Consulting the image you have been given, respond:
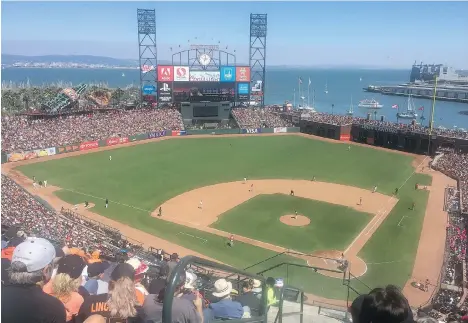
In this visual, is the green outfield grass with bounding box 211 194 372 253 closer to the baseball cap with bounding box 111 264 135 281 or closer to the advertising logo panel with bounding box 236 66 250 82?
the baseball cap with bounding box 111 264 135 281

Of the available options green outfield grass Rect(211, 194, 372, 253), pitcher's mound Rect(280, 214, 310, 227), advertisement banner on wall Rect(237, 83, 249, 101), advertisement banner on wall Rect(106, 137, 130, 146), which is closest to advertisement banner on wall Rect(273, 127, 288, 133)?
advertisement banner on wall Rect(237, 83, 249, 101)

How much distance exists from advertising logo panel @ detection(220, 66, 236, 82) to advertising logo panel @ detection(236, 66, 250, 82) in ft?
2.15

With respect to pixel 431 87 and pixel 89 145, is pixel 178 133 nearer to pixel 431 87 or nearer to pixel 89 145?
pixel 89 145

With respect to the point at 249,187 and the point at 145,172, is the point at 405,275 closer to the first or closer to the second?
the point at 249,187

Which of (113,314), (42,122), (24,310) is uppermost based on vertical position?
(24,310)

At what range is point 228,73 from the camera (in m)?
57.8

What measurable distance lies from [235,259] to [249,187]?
1283 centimetres

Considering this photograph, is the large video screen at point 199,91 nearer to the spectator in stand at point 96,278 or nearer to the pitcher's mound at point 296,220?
the pitcher's mound at point 296,220

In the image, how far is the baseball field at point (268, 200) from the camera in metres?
22.2

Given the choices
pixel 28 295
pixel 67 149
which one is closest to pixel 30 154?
pixel 67 149

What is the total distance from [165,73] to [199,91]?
5042mm

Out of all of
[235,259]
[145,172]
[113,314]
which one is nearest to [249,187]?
[145,172]

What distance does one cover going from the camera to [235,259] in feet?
70.9

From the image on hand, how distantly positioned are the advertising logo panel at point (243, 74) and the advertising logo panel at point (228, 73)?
656 millimetres
